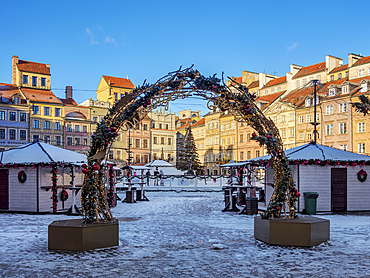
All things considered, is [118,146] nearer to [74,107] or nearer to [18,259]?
[74,107]

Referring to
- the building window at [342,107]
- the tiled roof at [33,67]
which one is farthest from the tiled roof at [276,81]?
the tiled roof at [33,67]

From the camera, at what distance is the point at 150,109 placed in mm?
8703

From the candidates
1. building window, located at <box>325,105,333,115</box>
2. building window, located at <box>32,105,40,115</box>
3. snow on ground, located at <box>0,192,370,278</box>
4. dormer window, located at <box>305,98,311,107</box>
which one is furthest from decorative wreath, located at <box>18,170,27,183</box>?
building window, located at <box>32,105,40,115</box>

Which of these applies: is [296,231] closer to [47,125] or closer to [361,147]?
Result: [361,147]

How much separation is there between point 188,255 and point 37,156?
9.94 m

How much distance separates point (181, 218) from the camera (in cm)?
1352

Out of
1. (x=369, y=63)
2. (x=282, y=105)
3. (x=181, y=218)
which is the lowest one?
(x=181, y=218)

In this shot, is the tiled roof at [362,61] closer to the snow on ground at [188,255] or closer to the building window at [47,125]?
the snow on ground at [188,255]

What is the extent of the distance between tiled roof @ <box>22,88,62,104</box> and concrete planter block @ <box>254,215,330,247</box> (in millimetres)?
54057

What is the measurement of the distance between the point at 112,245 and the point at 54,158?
26.4 ft

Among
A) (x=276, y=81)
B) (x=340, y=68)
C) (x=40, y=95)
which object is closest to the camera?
(x=340, y=68)

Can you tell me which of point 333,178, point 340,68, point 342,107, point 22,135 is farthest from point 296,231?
point 22,135

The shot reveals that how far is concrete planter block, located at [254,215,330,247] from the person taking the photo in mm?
8305

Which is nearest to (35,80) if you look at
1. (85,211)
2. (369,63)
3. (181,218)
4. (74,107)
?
(74,107)
